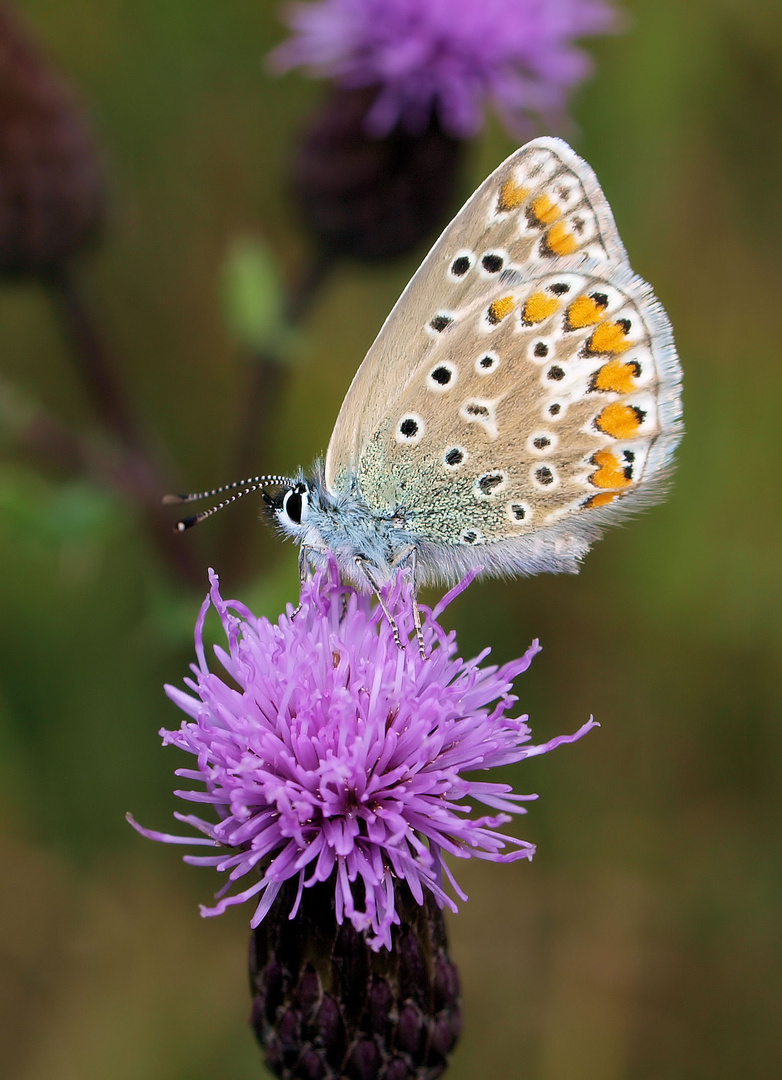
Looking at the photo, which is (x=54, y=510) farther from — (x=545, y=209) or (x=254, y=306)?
(x=545, y=209)

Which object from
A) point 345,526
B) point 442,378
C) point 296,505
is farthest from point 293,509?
point 442,378

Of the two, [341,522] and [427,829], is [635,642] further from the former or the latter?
[427,829]

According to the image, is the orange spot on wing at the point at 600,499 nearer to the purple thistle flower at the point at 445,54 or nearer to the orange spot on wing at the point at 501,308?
the orange spot on wing at the point at 501,308

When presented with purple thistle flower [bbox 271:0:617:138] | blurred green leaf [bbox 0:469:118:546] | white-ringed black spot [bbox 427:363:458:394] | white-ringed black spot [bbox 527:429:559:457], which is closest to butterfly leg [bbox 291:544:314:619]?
white-ringed black spot [bbox 427:363:458:394]

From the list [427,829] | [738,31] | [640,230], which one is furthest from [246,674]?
[738,31]

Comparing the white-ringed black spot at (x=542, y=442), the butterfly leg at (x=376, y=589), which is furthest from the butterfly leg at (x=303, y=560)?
the white-ringed black spot at (x=542, y=442)

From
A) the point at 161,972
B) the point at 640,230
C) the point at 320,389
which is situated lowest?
the point at 161,972
